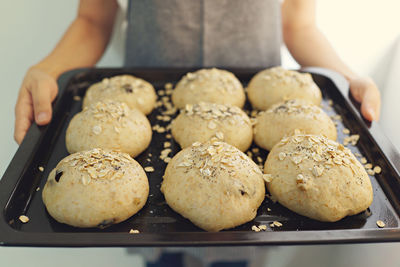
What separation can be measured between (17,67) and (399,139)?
2257 mm

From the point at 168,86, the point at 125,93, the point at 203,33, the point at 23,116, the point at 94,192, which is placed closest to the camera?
the point at 94,192

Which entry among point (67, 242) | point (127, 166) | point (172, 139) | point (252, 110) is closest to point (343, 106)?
point (252, 110)

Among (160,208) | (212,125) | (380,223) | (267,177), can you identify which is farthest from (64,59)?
(380,223)

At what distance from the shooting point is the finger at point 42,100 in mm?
1339

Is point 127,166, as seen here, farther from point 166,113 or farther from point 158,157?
point 166,113

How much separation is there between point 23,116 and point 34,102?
0.06 metres

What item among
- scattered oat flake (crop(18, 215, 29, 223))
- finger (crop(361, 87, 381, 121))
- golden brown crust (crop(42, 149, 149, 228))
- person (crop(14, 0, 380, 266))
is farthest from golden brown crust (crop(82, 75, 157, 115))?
finger (crop(361, 87, 381, 121))

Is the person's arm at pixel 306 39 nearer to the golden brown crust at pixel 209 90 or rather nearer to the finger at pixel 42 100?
the golden brown crust at pixel 209 90

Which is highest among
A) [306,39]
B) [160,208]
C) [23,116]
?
[306,39]

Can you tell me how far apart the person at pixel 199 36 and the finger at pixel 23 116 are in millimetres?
217

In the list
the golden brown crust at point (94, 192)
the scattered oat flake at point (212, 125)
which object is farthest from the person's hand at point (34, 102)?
the scattered oat flake at point (212, 125)

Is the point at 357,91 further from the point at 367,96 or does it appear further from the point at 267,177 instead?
the point at 267,177

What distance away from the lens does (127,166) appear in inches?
43.3

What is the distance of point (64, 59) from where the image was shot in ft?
5.74
